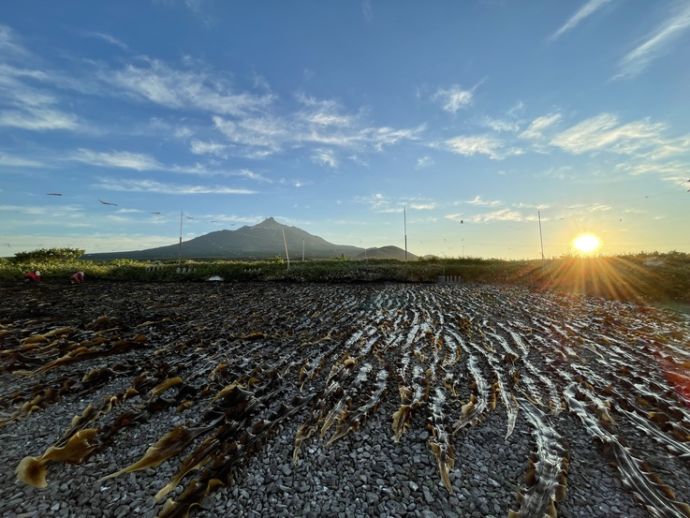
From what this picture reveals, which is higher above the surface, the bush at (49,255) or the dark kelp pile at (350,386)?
the bush at (49,255)

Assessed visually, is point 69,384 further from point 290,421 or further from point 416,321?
point 416,321

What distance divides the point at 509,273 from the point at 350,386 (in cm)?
3492

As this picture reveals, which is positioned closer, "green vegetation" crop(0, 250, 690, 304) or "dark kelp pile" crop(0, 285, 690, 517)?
"dark kelp pile" crop(0, 285, 690, 517)

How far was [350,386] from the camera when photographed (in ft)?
25.4

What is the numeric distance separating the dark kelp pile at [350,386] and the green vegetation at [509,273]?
10.6 m

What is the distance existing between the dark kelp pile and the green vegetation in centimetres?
1065

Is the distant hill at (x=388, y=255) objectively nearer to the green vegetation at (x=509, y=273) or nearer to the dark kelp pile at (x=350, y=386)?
the green vegetation at (x=509, y=273)

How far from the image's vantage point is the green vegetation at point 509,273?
23562mm

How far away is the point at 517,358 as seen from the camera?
979cm

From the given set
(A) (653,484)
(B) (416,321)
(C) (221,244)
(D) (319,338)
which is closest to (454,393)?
(A) (653,484)

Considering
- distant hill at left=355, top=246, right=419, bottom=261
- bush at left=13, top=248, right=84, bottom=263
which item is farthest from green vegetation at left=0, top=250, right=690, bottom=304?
distant hill at left=355, top=246, right=419, bottom=261

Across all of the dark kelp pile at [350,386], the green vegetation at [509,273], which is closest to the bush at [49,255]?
the green vegetation at [509,273]

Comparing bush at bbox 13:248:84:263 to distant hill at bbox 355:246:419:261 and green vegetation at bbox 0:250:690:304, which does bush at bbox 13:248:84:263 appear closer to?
green vegetation at bbox 0:250:690:304

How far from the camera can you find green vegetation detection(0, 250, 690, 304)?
23.6m
